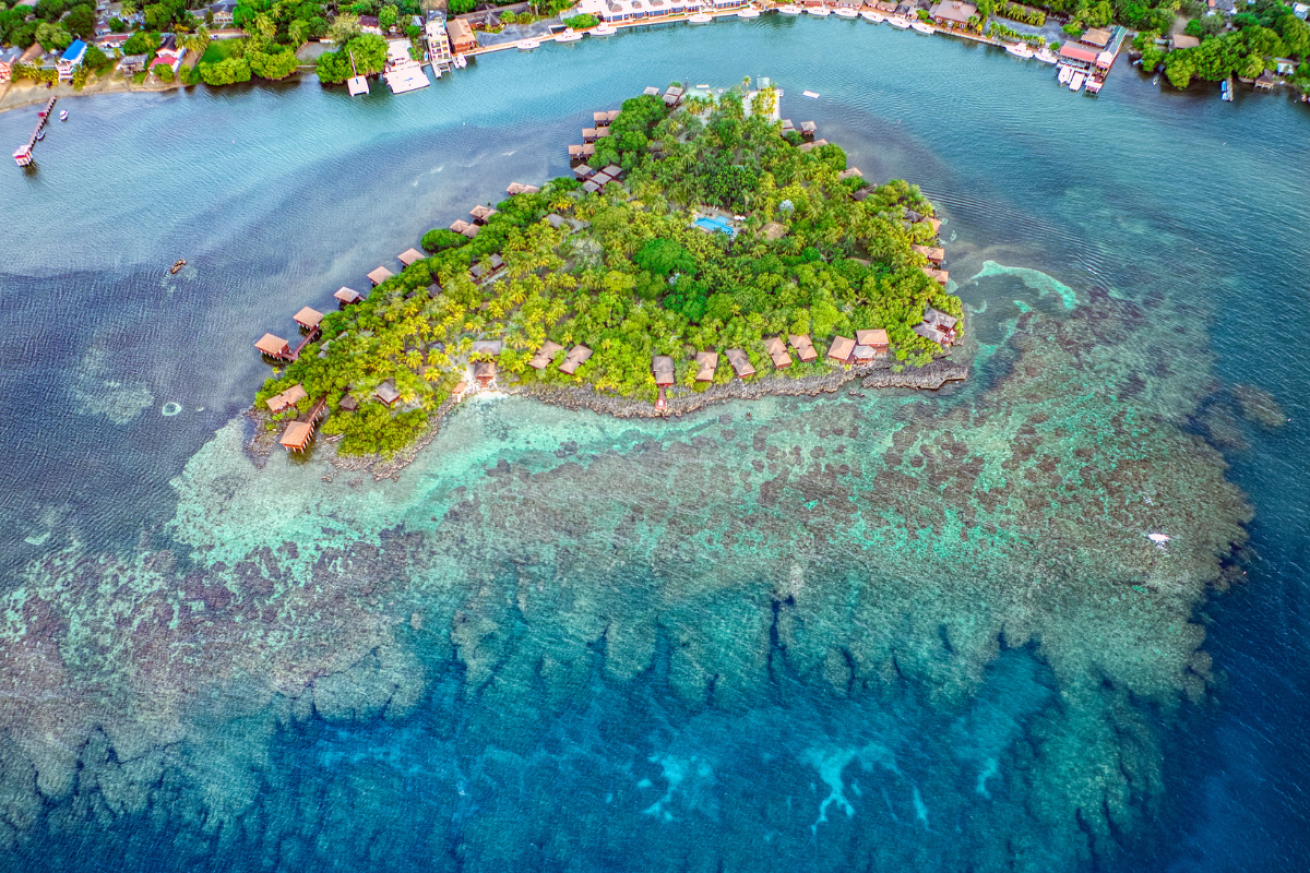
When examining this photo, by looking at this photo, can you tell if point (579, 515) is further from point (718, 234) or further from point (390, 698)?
point (718, 234)

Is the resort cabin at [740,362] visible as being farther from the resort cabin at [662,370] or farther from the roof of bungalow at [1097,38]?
the roof of bungalow at [1097,38]

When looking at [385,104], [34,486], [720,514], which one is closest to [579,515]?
[720,514]

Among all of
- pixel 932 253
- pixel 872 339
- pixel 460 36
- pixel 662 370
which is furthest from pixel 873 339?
pixel 460 36

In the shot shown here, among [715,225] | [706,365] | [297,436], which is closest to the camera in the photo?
[297,436]

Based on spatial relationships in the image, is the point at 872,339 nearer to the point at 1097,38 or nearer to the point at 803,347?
the point at 803,347

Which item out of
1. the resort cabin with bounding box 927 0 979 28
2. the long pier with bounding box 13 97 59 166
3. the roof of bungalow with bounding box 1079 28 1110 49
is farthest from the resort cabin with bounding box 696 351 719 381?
the long pier with bounding box 13 97 59 166

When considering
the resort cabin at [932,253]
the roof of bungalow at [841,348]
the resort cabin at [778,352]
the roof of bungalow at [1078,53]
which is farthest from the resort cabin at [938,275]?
the roof of bungalow at [1078,53]

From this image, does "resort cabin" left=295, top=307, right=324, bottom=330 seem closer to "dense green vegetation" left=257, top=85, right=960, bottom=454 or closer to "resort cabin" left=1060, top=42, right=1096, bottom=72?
"dense green vegetation" left=257, top=85, right=960, bottom=454
